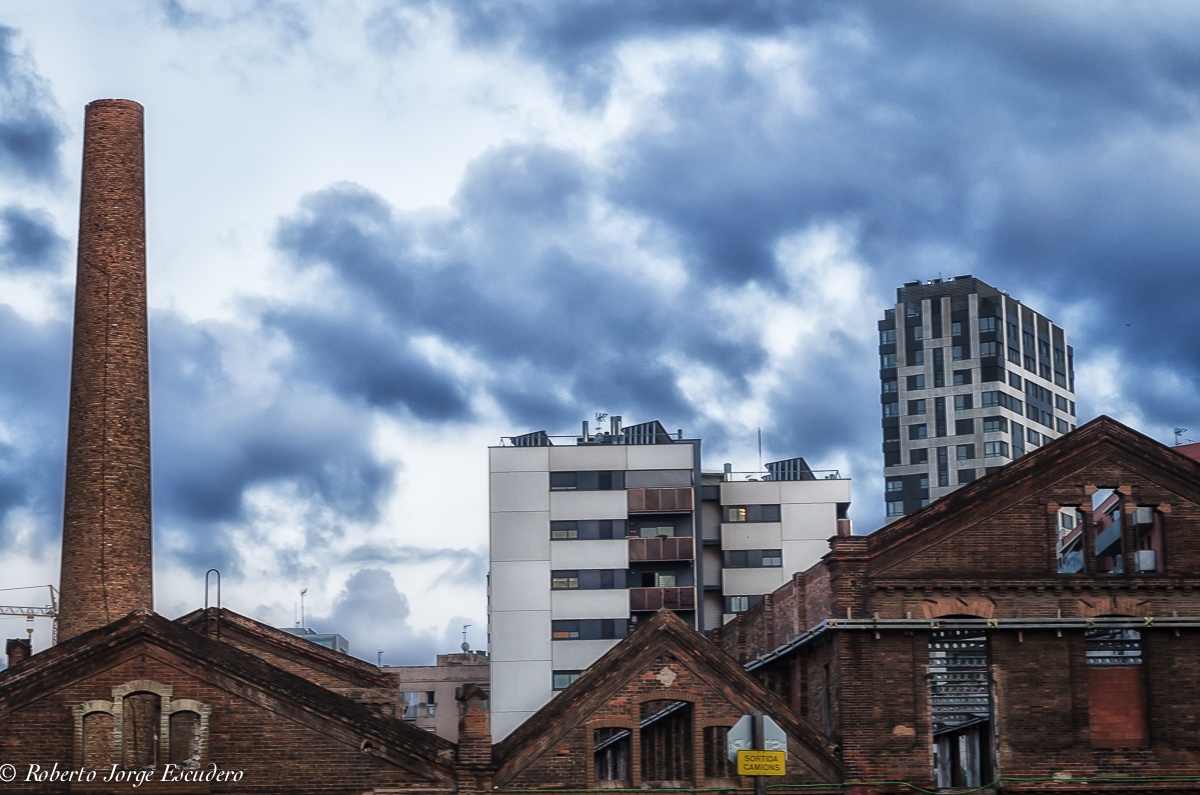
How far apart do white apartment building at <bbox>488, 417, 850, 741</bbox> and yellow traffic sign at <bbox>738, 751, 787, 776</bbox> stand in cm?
6369

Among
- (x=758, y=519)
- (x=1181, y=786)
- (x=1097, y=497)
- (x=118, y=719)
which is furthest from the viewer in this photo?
(x=758, y=519)

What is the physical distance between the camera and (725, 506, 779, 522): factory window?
3745 inches

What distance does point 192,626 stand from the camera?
49250 mm

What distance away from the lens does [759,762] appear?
23250 millimetres

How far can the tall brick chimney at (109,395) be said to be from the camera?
4784 centimetres

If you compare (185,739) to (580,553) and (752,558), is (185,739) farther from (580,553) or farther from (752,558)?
(752,558)

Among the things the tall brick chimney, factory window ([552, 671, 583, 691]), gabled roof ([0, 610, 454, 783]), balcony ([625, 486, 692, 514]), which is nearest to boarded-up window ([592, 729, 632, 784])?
the tall brick chimney

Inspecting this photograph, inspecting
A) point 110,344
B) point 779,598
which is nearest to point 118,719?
point 110,344

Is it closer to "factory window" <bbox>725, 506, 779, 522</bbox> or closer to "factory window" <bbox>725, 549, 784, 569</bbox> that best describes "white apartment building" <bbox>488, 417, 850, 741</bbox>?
"factory window" <bbox>725, 549, 784, 569</bbox>

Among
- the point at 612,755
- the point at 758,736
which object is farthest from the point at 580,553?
the point at 758,736

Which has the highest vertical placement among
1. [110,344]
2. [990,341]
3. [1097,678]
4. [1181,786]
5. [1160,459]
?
[990,341]

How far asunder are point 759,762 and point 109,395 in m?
31.0

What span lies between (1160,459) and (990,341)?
101194 mm

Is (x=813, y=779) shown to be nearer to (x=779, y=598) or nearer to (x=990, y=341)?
(x=779, y=598)
